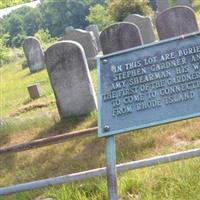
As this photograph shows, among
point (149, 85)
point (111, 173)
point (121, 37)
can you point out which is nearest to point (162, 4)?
point (121, 37)

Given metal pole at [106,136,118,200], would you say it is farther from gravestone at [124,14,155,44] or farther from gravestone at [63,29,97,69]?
gravestone at [124,14,155,44]

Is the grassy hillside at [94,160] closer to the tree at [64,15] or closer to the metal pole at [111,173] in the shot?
the metal pole at [111,173]

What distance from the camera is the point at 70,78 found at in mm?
9078

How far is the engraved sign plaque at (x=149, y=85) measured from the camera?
196 inches

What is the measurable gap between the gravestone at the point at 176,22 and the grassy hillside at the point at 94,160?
4080 mm

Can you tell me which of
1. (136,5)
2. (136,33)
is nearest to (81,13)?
(136,5)

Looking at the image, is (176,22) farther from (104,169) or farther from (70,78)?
(104,169)

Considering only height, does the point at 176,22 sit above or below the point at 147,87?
below

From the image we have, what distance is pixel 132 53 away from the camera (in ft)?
17.2

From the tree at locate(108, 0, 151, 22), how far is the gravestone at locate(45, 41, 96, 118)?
69.7ft

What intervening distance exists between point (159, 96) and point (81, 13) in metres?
90.5

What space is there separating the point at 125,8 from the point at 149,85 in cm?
2550

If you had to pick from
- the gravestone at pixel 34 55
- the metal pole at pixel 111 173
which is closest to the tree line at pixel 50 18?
the gravestone at pixel 34 55

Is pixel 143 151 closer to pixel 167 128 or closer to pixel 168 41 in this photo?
pixel 167 128
